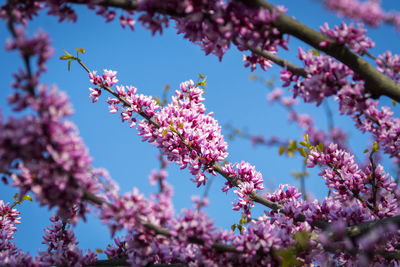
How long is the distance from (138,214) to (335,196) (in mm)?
2491

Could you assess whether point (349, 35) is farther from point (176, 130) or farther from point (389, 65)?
point (176, 130)

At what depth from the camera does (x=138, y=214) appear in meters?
2.39

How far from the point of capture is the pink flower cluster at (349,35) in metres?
2.69

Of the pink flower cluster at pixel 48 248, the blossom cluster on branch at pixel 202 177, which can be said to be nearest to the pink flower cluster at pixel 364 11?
the blossom cluster on branch at pixel 202 177

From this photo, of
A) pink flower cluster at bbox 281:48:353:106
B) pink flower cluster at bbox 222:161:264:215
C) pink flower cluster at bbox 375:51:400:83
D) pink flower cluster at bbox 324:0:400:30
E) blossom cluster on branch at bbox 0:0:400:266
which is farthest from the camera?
pink flower cluster at bbox 324:0:400:30

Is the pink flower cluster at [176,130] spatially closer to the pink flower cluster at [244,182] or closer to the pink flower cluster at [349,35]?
the pink flower cluster at [244,182]

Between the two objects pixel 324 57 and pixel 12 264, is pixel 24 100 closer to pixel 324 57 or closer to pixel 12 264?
pixel 12 264

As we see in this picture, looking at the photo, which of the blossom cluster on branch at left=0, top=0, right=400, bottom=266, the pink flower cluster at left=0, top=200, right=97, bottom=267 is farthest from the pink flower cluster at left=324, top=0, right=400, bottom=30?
the pink flower cluster at left=0, top=200, right=97, bottom=267

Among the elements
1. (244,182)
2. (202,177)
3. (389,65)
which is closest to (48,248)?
(202,177)

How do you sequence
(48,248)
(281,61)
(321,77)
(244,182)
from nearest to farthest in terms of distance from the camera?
(321,77)
(281,61)
(48,248)
(244,182)

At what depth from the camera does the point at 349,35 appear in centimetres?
270

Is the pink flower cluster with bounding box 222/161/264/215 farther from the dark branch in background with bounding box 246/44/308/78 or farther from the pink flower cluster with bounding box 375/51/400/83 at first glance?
the pink flower cluster with bounding box 375/51/400/83

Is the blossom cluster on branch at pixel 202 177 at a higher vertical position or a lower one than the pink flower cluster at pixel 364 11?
lower

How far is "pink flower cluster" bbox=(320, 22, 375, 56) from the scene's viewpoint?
8.81 feet
